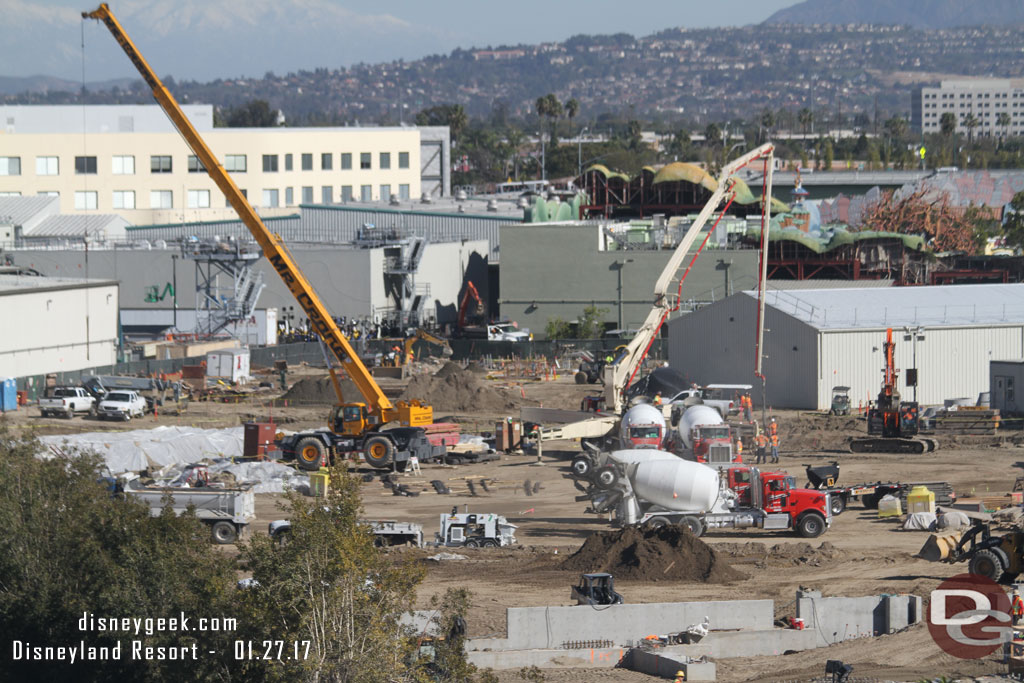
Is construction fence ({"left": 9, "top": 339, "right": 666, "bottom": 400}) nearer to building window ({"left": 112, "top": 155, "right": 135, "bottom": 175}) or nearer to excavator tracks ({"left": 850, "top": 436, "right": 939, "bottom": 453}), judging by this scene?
excavator tracks ({"left": 850, "top": 436, "right": 939, "bottom": 453})

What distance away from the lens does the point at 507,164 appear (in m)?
196

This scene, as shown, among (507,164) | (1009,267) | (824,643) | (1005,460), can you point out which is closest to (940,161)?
(507,164)

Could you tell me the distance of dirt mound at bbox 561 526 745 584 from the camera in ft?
103

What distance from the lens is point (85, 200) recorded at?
110m

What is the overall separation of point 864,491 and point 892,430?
1043cm

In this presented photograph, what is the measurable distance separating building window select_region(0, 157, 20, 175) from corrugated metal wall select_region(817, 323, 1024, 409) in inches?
2816

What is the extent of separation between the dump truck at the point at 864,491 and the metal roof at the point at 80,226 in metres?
64.9

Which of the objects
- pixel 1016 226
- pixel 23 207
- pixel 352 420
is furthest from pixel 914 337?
pixel 23 207

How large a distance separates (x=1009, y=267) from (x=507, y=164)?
11813 centimetres

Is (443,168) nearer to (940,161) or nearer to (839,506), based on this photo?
(940,161)

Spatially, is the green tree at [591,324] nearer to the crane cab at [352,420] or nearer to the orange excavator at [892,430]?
the orange excavator at [892,430]

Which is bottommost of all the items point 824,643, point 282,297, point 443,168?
point 824,643

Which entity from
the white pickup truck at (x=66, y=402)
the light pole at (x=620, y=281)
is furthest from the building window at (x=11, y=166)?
the white pickup truck at (x=66, y=402)

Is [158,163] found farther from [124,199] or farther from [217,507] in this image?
[217,507]
